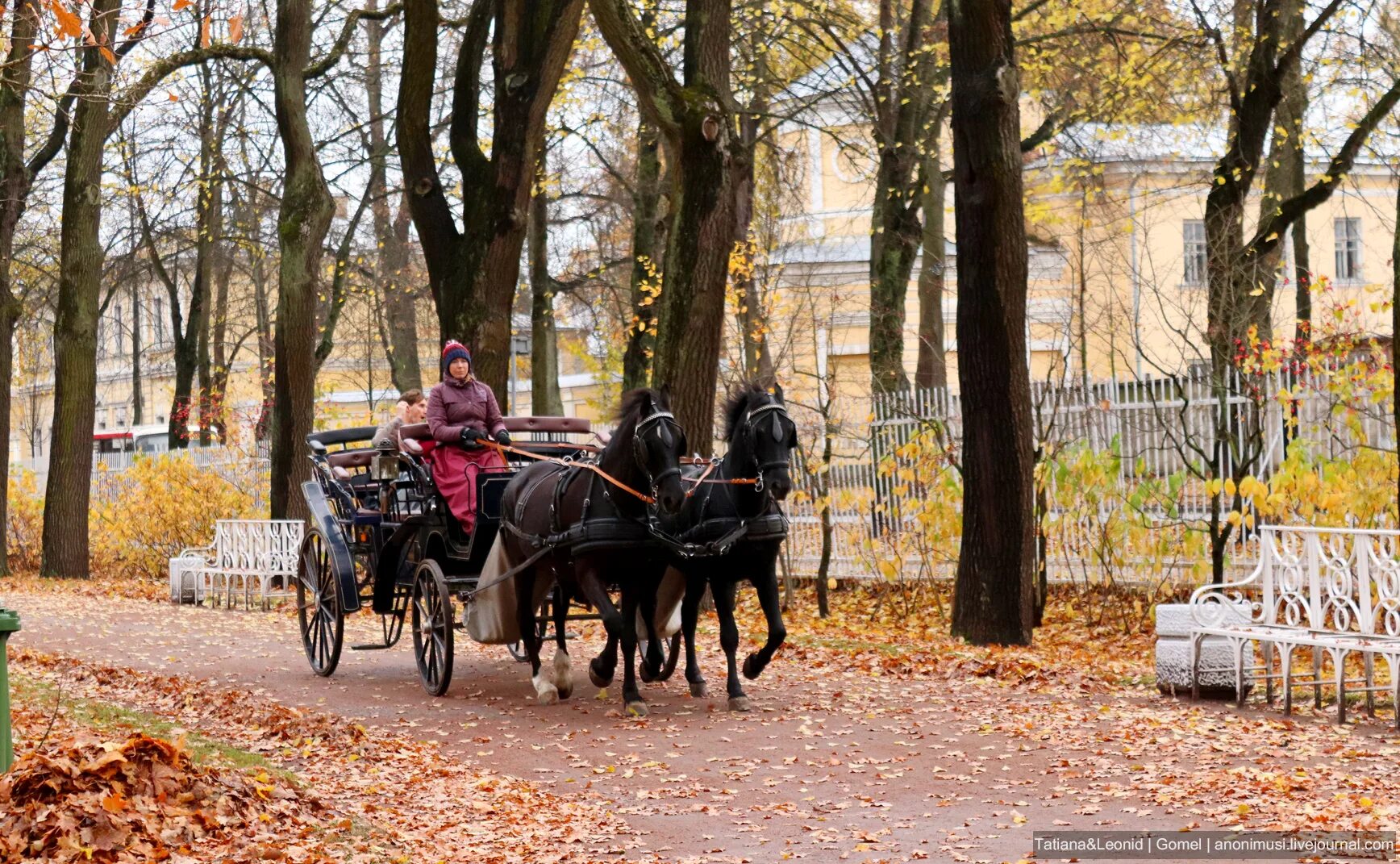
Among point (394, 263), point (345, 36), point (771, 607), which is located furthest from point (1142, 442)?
point (394, 263)

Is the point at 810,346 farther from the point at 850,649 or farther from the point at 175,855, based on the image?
the point at 175,855

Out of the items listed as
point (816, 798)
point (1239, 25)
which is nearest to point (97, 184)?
point (1239, 25)

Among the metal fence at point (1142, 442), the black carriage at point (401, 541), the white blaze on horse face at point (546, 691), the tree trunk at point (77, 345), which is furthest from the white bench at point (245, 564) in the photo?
the white blaze on horse face at point (546, 691)

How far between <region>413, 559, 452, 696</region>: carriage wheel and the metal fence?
6.21m

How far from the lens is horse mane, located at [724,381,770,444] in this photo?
1013 centimetres

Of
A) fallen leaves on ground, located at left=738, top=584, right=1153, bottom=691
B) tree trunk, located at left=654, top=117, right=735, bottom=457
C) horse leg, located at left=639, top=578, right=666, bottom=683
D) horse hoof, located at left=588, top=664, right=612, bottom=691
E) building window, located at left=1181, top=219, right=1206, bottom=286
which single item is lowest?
fallen leaves on ground, located at left=738, top=584, right=1153, bottom=691

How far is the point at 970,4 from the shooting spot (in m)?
13.5

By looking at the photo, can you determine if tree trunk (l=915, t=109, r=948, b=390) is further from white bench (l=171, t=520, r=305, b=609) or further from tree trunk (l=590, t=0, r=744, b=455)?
white bench (l=171, t=520, r=305, b=609)

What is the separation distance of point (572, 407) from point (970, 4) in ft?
139

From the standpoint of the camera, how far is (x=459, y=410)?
11797mm

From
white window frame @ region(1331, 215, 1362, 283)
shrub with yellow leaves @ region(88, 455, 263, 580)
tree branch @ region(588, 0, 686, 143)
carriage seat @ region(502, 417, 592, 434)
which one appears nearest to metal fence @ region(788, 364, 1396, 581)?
tree branch @ region(588, 0, 686, 143)

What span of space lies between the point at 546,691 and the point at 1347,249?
33.7m

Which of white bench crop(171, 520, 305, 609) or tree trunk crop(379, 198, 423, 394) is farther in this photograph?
tree trunk crop(379, 198, 423, 394)

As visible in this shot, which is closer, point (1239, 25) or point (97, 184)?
point (1239, 25)
